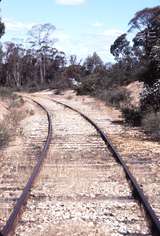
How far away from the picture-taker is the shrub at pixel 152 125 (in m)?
19.1

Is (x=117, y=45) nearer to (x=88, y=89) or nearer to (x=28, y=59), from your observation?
(x=88, y=89)


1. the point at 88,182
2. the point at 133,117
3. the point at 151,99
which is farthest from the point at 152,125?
the point at 88,182

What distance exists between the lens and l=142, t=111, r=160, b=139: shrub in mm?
19147

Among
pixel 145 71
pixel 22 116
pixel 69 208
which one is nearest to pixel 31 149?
pixel 69 208

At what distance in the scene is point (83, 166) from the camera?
13195mm

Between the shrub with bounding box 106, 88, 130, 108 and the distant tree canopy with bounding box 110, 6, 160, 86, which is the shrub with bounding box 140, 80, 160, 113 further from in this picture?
the shrub with bounding box 106, 88, 130, 108

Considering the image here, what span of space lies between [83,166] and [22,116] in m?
16.3

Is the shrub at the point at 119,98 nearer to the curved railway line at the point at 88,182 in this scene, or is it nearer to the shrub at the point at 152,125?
the shrub at the point at 152,125

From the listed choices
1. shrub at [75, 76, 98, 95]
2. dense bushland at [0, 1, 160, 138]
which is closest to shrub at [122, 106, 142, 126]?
dense bushland at [0, 1, 160, 138]

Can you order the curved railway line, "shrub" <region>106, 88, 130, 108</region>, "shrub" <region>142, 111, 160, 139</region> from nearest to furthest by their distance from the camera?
1. the curved railway line
2. "shrub" <region>142, 111, 160, 139</region>
3. "shrub" <region>106, 88, 130, 108</region>

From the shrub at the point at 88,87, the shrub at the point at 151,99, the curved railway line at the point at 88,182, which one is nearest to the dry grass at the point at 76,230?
the curved railway line at the point at 88,182

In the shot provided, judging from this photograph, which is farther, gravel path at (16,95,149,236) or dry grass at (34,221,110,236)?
gravel path at (16,95,149,236)

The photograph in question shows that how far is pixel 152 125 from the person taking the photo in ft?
65.7

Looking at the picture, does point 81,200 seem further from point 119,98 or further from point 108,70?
point 108,70
